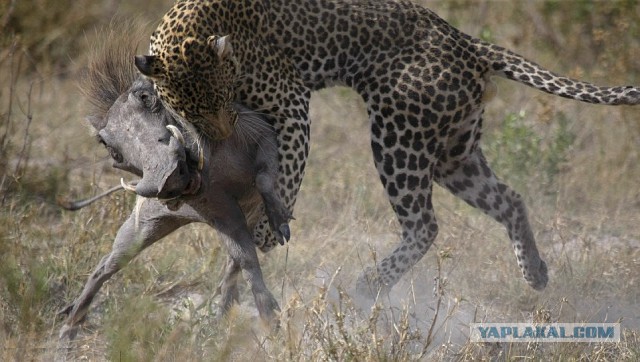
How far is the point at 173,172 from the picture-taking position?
5.46 meters

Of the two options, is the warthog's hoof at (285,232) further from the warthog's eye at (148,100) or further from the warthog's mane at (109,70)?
the warthog's mane at (109,70)

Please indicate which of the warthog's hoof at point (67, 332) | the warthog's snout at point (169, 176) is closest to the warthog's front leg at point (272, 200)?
the warthog's snout at point (169, 176)

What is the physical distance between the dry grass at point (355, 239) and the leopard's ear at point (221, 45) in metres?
1.20

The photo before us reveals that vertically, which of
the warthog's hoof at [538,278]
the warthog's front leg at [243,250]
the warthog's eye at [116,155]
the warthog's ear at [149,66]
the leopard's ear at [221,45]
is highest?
the leopard's ear at [221,45]

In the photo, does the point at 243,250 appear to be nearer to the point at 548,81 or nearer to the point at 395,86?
the point at 395,86

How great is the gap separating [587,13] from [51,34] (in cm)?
547

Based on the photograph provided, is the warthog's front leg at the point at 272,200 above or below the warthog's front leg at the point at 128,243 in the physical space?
above

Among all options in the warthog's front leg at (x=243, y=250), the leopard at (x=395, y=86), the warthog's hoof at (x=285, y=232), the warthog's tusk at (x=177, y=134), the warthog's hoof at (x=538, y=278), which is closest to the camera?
the warthog's tusk at (x=177, y=134)

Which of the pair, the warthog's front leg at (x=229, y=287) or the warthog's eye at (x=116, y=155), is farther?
the warthog's front leg at (x=229, y=287)

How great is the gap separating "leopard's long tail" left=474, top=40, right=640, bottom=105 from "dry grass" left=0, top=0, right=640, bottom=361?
122 centimetres

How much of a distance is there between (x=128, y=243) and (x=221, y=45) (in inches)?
49.5

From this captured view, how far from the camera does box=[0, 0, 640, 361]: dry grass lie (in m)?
5.59

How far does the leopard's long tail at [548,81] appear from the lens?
6582 millimetres

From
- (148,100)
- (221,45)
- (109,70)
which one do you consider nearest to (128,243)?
(148,100)
